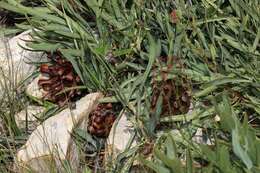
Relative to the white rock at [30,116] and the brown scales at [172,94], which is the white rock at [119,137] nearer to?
the brown scales at [172,94]

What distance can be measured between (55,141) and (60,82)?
379mm

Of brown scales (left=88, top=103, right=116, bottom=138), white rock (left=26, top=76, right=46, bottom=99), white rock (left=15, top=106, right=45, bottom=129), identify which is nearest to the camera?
brown scales (left=88, top=103, right=116, bottom=138)

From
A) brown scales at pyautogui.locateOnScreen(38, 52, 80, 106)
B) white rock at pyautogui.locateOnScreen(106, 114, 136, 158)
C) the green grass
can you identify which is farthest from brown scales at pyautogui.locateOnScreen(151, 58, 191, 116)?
brown scales at pyautogui.locateOnScreen(38, 52, 80, 106)

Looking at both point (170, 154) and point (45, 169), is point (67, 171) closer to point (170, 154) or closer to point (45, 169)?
point (45, 169)

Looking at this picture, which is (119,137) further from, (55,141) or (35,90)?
(35,90)

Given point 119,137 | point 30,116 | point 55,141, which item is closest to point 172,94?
point 119,137

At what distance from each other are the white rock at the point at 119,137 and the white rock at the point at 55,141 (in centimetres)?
16

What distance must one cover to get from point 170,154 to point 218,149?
22 cm

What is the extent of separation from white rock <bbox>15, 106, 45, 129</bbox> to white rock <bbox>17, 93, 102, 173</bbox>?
5.4 inches

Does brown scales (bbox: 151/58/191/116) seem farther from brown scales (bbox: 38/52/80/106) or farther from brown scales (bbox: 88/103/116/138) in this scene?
brown scales (bbox: 38/52/80/106)

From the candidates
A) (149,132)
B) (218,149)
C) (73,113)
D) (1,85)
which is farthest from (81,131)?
(218,149)

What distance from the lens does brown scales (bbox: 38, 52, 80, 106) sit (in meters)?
3.08

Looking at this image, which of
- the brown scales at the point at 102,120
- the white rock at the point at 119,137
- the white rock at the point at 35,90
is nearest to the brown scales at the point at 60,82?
the white rock at the point at 35,90

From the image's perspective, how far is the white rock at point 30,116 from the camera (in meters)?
3.06
